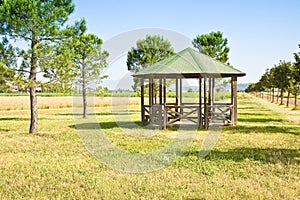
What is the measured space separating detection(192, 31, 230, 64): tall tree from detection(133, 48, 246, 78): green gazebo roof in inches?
597

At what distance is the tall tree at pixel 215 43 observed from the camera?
30781 millimetres

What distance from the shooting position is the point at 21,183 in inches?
249

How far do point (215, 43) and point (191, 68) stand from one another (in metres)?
17.7

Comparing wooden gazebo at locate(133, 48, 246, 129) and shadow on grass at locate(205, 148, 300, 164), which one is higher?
wooden gazebo at locate(133, 48, 246, 129)

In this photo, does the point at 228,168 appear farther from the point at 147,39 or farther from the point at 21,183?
the point at 147,39

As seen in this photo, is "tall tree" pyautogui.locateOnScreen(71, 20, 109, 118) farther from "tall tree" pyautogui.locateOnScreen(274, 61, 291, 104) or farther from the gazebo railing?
"tall tree" pyautogui.locateOnScreen(274, 61, 291, 104)

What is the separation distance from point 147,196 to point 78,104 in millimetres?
32029

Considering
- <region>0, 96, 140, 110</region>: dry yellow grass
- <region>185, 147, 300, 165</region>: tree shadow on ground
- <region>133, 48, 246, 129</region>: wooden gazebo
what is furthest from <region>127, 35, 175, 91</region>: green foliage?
<region>185, 147, 300, 165</region>: tree shadow on ground

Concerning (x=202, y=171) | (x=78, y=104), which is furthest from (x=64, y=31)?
(x=78, y=104)

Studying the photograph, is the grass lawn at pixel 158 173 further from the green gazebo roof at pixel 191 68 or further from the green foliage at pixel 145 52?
the green foliage at pixel 145 52

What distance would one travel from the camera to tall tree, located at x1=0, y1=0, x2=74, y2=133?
12.2m

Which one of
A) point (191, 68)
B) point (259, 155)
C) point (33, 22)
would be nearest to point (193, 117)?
point (191, 68)

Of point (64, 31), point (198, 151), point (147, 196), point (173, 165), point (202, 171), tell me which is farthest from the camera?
point (64, 31)

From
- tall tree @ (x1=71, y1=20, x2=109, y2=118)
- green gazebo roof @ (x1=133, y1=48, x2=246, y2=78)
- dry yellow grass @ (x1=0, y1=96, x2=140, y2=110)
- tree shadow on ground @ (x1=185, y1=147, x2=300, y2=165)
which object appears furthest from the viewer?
dry yellow grass @ (x1=0, y1=96, x2=140, y2=110)
